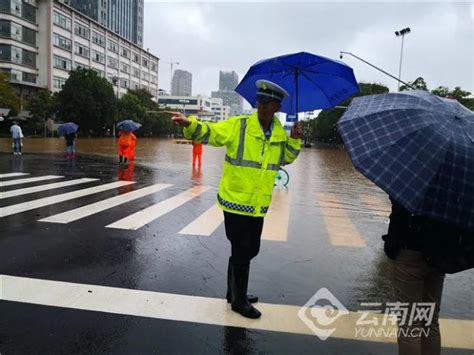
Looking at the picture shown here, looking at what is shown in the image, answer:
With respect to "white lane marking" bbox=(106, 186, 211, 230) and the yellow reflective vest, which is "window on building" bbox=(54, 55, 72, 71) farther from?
the yellow reflective vest

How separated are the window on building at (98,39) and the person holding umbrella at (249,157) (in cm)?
8495

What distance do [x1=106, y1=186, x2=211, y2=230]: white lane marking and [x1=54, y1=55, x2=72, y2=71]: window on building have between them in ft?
216

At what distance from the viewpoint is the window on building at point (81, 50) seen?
74.7 m

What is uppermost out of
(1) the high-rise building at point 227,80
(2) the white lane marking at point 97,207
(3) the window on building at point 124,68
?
(1) the high-rise building at point 227,80

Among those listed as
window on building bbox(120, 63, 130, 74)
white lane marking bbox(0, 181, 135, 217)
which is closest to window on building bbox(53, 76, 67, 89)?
window on building bbox(120, 63, 130, 74)

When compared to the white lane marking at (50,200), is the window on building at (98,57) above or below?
above

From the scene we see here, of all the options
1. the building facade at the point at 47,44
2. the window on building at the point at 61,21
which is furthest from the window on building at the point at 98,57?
the window on building at the point at 61,21

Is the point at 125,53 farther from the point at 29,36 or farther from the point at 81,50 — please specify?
the point at 29,36

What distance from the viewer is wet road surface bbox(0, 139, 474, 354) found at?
11.5ft

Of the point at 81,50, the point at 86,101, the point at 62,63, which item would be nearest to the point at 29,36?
the point at 62,63

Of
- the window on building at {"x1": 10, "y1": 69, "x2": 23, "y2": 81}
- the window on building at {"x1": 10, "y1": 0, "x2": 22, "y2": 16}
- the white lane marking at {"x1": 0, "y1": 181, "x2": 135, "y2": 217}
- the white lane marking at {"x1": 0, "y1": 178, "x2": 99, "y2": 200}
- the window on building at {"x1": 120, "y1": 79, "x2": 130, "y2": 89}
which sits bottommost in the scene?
the white lane marking at {"x1": 0, "y1": 178, "x2": 99, "y2": 200}

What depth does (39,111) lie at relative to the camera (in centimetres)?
5428

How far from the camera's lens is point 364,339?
12.0ft

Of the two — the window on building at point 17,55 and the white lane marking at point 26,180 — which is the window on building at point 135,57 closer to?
the window on building at point 17,55
